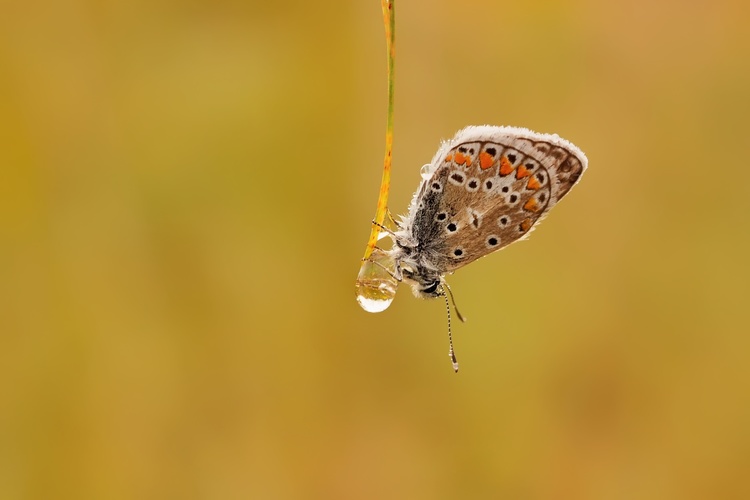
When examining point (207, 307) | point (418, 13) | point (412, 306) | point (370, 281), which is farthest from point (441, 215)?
point (418, 13)

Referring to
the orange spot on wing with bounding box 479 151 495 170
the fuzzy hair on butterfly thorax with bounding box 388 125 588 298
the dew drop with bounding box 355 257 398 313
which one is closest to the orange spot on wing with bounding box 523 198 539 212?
the fuzzy hair on butterfly thorax with bounding box 388 125 588 298

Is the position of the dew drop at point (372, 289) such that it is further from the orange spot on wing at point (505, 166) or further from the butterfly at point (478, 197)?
the orange spot on wing at point (505, 166)

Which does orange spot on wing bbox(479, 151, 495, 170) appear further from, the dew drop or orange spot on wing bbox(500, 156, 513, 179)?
the dew drop

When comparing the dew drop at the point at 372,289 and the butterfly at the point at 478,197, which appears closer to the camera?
the dew drop at the point at 372,289

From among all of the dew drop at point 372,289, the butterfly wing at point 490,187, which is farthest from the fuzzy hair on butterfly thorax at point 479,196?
the dew drop at point 372,289

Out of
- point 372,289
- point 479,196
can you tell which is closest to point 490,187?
point 479,196

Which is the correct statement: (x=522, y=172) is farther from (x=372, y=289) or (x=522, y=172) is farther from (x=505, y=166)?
(x=372, y=289)

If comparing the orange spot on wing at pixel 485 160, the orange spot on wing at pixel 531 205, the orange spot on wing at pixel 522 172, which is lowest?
the orange spot on wing at pixel 531 205
